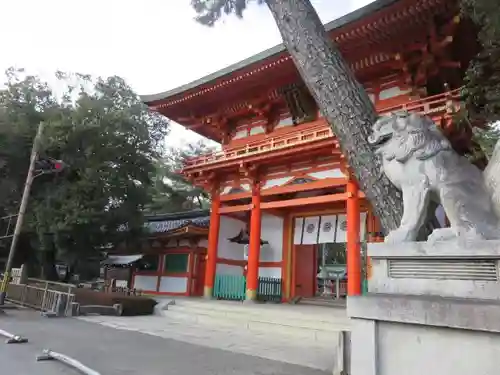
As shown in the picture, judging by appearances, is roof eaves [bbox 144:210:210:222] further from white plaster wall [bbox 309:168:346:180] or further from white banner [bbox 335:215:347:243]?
white plaster wall [bbox 309:168:346:180]

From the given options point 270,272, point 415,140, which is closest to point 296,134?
point 270,272

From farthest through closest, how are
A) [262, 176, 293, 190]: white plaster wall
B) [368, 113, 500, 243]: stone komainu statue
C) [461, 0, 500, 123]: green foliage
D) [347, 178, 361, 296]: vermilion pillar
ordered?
[262, 176, 293, 190]: white plaster wall → [347, 178, 361, 296]: vermilion pillar → [461, 0, 500, 123]: green foliage → [368, 113, 500, 243]: stone komainu statue

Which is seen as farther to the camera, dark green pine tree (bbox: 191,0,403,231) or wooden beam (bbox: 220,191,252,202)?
wooden beam (bbox: 220,191,252,202)

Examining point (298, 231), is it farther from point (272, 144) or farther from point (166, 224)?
point (166, 224)

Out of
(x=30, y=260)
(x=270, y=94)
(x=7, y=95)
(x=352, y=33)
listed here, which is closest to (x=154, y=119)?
(x=7, y=95)

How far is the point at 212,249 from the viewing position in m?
12.3

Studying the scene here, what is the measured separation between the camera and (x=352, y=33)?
896cm

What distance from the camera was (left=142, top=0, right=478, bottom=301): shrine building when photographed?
8.79 m

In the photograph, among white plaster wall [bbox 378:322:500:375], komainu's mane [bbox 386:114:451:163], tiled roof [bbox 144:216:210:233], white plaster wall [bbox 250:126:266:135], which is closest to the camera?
white plaster wall [bbox 378:322:500:375]

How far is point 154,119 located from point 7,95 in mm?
10093

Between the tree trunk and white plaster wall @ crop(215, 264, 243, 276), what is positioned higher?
the tree trunk

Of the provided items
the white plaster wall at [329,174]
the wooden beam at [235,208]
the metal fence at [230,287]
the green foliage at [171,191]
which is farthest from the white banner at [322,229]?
the green foliage at [171,191]

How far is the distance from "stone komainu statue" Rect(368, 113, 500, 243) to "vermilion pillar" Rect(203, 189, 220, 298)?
9.27 metres

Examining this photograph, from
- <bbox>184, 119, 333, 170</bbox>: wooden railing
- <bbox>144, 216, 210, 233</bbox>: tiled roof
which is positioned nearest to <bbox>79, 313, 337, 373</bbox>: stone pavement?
<bbox>184, 119, 333, 170</bbox>: wooden railing
